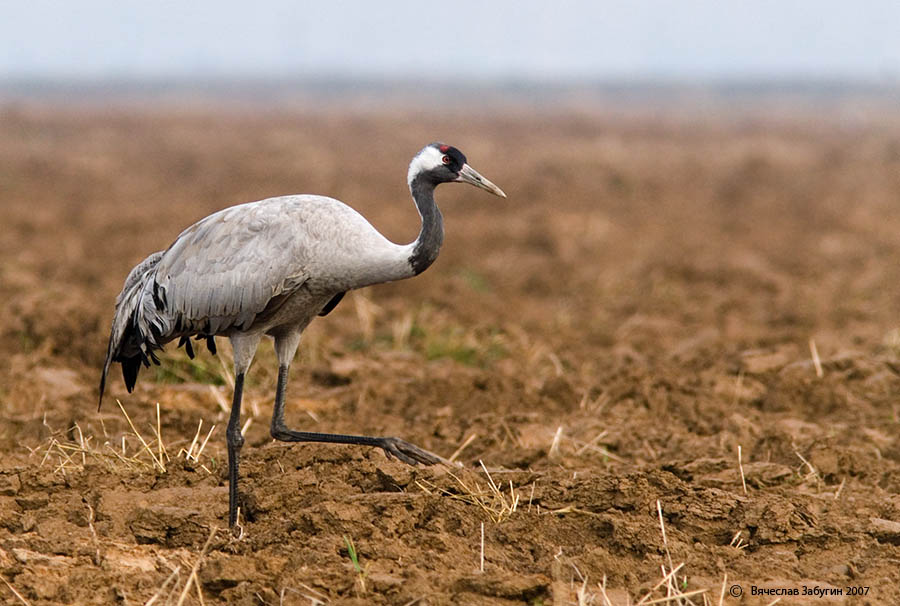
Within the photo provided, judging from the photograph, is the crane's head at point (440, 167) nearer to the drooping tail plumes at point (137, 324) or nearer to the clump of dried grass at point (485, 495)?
the clump of dried grass at point (485, 495)

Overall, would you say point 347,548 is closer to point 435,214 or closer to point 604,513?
point 604,513

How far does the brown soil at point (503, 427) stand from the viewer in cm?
479

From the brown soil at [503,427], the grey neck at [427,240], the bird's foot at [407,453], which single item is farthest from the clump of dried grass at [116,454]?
the grey neck at [427,240]

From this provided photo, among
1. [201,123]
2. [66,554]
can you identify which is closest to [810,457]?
[66,554]

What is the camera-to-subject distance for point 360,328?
10539 millimetres

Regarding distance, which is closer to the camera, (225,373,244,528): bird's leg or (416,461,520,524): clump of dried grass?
(416,461,520,524): clump of dried grass

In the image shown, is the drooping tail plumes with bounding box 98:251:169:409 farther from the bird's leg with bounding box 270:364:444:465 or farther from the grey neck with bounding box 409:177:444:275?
the grey neck with bounding box 409:177:444:275

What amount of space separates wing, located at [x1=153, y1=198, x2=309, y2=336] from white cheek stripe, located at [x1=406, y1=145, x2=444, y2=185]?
1.87 feet

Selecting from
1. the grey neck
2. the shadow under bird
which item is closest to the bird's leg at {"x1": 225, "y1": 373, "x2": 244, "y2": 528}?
the shadow under bird

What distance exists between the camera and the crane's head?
18.5 feet

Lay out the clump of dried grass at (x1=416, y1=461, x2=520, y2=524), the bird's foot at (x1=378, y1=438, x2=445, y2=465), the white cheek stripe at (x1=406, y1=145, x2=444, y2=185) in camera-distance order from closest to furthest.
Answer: the clump of dried grass at (x1=416, y1=461, x2=520, y2=524) → the white cheek stripe at (x1=406, y1=145, x2=444, y2=185) → the bird's foot at (x1=378, y1=438, x2=445, y2=465)

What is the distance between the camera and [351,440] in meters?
5.97

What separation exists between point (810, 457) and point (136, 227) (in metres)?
11.9

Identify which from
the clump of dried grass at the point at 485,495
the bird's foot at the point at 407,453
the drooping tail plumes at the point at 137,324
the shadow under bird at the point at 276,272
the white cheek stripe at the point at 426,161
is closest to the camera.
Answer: the clump of dried grass at the point at 485,495
